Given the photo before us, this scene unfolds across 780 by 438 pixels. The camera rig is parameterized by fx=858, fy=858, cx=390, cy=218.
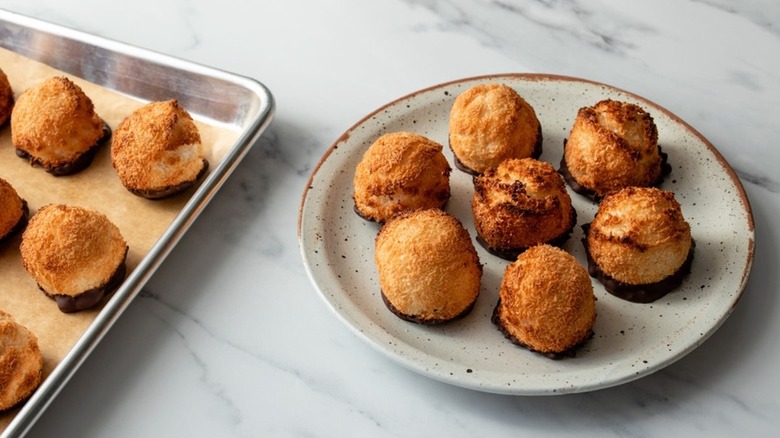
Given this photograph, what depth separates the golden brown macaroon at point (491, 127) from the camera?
5.70ft

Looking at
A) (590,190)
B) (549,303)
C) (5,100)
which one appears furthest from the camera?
(5,100)

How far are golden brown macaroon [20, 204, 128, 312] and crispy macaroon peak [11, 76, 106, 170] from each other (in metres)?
0.26

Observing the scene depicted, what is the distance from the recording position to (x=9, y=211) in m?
1.78

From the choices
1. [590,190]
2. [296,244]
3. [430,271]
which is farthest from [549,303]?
[296,244]

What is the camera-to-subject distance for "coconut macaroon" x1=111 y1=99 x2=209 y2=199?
181cm

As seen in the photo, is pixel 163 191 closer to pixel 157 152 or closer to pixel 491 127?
pixel 157 152

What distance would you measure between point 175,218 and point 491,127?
67 centimetres

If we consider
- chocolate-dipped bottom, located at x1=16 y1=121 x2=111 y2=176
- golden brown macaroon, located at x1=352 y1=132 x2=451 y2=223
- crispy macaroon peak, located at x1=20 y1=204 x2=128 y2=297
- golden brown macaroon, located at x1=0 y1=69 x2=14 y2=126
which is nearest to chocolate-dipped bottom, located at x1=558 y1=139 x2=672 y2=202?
golden brown macaroon, located at x1=352 y1=132 x2=451 y2=223

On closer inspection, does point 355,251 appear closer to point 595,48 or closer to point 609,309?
point 609,309

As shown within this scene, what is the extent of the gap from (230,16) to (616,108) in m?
1.20

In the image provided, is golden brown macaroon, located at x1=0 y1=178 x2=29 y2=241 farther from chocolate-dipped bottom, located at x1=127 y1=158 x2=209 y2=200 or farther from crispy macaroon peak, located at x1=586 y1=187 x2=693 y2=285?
crispy macaroon peak, located at x1=586 y1=187 x2=693 y2=285

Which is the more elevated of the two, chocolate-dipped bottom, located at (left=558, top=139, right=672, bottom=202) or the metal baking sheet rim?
chocolate-dipped bottom, located at (left=558, top=139, right=672, bottom=202)

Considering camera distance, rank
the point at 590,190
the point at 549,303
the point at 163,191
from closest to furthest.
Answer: the point at 549,303 → the point at 590,190 → the point at 163,191

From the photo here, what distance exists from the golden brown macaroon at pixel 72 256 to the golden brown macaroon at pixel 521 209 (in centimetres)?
72
